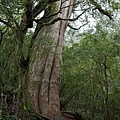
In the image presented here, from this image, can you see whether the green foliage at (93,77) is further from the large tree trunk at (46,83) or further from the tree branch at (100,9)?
A: the large tree trunk at (46,83)

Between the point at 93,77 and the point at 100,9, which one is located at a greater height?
the point at 100,9

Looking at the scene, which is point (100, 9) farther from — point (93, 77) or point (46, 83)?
point (46, 83)

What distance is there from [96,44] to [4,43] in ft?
11.0

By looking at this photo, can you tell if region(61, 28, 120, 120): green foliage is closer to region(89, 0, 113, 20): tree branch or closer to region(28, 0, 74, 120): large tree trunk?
region(89, 0, 113, 20): tree branch

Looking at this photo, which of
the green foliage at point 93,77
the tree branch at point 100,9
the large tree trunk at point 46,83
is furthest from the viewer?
the green foliage at point 93,77

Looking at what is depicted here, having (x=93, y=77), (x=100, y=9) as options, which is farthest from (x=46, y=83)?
(x=100, y=9)

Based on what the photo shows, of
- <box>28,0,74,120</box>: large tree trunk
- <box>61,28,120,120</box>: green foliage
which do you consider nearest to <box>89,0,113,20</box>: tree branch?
<box>61,28,120,120</box>: green foliage

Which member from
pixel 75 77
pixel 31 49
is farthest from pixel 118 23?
pixel 31 49

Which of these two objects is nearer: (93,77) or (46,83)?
(46,83)

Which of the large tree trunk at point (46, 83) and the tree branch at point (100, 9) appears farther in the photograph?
the large tree trunk at point (46, 83)

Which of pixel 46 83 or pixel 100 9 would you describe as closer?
pixel 46 83

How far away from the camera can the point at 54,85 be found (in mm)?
4832

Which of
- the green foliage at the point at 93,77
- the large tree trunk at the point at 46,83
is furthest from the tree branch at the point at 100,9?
the large tree trunk at the point at 46,83

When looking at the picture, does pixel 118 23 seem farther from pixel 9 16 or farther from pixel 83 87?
pixel 9 16
